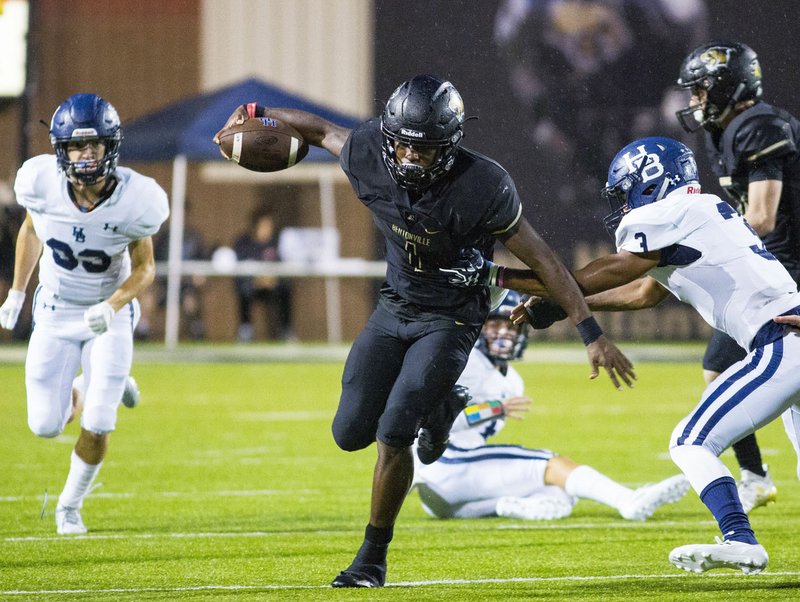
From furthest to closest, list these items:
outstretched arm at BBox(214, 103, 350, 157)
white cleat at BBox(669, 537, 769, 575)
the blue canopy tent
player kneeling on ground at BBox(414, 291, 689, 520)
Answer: the blue canopy tent
player kneeling on ground at BBox(414, 291, 689, 520)
outstretched arm at BBox(214, 103, 350, 157)
white cleat at BBox(669, 537, 769, 575)

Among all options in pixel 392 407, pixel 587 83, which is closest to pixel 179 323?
pixel 587 83

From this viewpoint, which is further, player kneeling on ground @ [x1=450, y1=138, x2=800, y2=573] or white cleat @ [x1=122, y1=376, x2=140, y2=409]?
white cleat @ [x1=122, y1=376, x2=140, y2=409]

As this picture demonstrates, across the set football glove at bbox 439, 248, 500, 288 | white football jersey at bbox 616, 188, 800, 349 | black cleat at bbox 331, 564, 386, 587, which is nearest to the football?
football glove at bbox 439, 248, 500, 288

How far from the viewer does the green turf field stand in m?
4.38

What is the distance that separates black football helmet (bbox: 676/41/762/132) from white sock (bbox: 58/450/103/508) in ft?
9.94

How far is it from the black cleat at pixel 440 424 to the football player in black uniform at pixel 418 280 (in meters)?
0.27

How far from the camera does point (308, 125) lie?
5078 mm

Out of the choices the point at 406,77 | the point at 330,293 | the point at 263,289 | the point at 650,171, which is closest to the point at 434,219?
the point at 650,171

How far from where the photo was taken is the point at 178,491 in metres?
6.82

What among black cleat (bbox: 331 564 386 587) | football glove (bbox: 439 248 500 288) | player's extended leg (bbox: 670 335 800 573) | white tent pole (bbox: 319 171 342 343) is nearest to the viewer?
player's extended leg (bbox: 670 335 800 573)

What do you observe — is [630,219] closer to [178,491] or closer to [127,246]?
[127,246]

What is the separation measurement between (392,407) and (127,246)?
2.04 metres

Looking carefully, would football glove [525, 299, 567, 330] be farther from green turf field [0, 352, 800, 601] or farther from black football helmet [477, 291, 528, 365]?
black football helmet [477, 291, 528, 365]

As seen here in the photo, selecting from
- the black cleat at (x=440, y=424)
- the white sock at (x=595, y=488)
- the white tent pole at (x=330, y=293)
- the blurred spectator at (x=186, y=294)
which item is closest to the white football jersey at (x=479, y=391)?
the white sock at (x=595, y=488)
